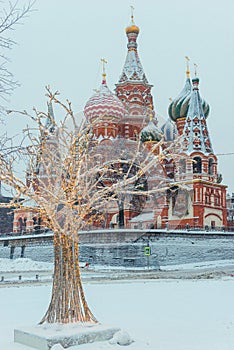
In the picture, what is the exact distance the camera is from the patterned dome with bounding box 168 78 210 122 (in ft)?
127

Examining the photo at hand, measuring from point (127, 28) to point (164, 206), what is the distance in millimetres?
18335

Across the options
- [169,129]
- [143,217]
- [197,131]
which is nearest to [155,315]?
[143,217]

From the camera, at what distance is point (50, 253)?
91.5ft

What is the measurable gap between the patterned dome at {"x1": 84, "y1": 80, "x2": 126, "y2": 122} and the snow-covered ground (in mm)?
21981

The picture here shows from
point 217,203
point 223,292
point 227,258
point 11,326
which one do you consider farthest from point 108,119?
point 11,326

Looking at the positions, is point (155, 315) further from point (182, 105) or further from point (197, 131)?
point (182, 105)

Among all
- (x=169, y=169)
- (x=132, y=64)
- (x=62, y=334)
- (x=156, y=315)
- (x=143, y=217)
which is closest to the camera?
(x=62, y=334)

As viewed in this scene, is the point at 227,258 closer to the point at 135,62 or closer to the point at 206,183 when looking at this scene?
the point at 206,183

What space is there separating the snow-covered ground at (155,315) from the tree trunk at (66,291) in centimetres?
→ 55

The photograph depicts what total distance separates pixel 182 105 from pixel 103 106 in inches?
334

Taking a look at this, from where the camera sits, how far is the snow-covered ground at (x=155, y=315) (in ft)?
18.2

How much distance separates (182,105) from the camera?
3900 cm

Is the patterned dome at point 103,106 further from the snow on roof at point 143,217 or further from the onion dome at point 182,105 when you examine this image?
the snow on roof at point 143,217

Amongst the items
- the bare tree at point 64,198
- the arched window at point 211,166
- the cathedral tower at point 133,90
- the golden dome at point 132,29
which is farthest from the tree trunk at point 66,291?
the golden dome at point 132,29
